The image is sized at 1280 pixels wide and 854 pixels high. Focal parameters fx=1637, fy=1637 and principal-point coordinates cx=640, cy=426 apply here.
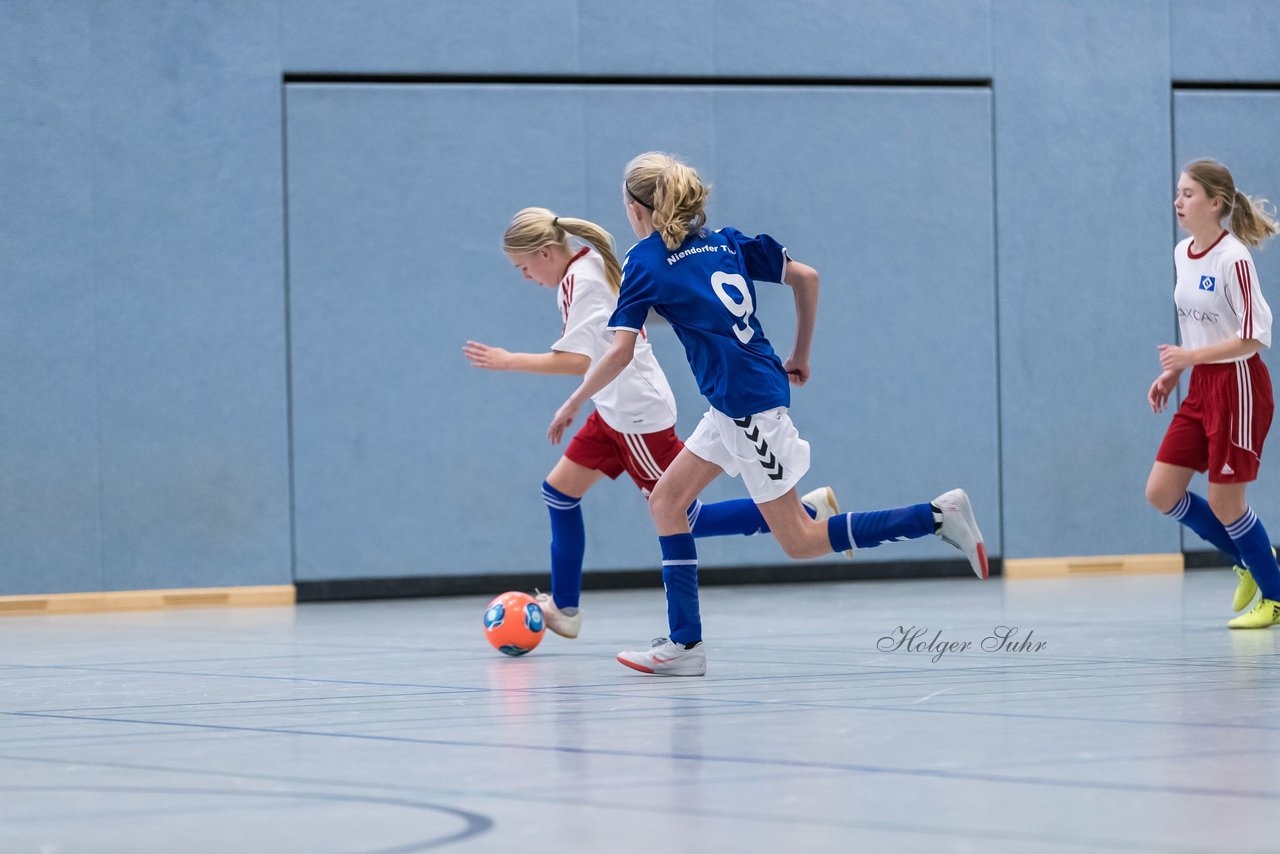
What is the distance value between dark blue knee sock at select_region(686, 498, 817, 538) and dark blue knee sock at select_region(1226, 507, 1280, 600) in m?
1.62

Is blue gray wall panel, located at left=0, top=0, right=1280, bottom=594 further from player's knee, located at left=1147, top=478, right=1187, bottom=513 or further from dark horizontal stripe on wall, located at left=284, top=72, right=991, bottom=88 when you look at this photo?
player's knee, located at left=1147, top=478, right=1187, bottom=513

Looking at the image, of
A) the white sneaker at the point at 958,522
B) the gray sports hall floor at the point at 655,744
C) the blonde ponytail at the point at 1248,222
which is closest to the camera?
the gray sports hall floor at the point at 655,744

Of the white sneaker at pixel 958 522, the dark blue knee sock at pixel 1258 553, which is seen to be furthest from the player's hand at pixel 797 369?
the dark blue knee sock at pixel 1258 553

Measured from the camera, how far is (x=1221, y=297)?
234 inches

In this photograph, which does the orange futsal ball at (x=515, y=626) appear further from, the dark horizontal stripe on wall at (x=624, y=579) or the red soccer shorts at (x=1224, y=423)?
the dark horizontal stripe on wall at (x=624, y=579)

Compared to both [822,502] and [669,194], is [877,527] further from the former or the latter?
[669,194]

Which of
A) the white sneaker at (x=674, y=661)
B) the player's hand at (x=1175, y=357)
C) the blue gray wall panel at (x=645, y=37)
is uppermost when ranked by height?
the blue gray wall panel at (x=645, y=37)

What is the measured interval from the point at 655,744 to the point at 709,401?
1.48 meters

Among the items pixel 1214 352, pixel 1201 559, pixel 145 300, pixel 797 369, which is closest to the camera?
pixel 797 369

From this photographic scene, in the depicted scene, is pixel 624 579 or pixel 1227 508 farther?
pixel 624 579

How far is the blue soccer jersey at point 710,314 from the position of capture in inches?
188

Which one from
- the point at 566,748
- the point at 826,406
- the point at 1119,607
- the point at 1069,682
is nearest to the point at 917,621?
the point at 1119,607

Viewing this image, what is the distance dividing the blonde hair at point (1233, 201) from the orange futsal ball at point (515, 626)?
112 inches

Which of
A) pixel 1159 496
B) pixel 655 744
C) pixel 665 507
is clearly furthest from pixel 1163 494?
pixel 655 744
